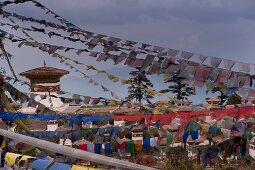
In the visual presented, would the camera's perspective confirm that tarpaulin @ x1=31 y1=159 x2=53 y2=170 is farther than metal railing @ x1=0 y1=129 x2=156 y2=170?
Yes

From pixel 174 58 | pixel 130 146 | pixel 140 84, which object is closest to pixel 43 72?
pixel 140 84

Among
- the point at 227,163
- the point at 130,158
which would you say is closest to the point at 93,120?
the point at 130,158

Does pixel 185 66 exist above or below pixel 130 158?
above

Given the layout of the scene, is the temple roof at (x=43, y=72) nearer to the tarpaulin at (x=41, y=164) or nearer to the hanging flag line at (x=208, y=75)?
the tarpaulin at (x=41, y=164)

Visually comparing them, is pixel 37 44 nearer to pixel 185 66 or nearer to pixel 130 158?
pixel 185 66

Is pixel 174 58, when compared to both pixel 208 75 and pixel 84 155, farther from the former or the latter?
pixel 84 155

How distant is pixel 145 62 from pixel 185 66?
0.38 meters

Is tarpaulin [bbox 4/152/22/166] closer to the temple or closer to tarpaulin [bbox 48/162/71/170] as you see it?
tarpaulin [bbox 48/162/71/170]

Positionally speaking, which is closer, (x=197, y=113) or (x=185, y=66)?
(x=185, y=66)

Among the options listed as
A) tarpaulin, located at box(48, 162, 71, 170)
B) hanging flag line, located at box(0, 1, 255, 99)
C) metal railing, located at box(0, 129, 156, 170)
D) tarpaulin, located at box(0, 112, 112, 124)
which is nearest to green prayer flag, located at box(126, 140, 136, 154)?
tarpaulin, located at box(0, 112, 112, 124)

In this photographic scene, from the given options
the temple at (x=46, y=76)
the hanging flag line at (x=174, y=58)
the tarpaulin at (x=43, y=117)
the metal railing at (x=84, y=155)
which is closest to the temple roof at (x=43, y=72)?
the temple at (x=46, y=76)

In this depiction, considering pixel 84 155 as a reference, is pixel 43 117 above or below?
below

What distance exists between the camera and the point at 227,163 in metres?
12.3

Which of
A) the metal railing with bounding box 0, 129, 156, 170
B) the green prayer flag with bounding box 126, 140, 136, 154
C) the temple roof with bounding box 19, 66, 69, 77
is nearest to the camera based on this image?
the metal railing with bounding box 0, 129, 156, 170
